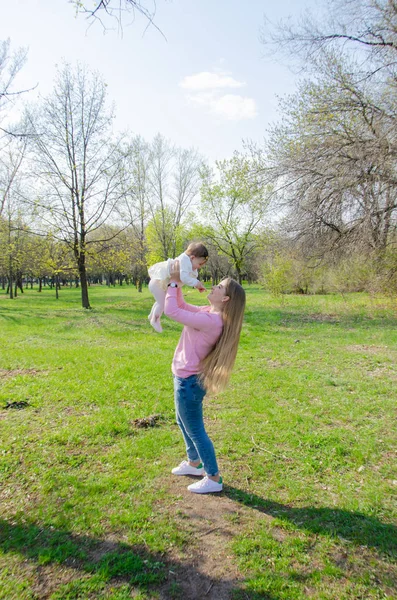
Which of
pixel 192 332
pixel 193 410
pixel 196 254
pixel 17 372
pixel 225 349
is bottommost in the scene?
pixel 17 372

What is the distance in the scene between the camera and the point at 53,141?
1825cm

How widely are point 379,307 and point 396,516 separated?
14.5 metres

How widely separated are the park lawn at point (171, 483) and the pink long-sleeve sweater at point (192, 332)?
1349mm

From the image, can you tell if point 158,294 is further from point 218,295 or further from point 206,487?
point 206,487

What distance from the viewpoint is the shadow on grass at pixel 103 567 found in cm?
225

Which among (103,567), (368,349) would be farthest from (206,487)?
(368,349)

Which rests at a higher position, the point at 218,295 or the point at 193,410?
the point at 218,295

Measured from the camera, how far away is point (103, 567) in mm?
2404

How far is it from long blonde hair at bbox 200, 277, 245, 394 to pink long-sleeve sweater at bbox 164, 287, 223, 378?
5 centimetres

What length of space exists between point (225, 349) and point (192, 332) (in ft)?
1.09

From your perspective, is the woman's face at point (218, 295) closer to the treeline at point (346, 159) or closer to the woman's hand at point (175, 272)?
the woman's hand at point (175, 272)

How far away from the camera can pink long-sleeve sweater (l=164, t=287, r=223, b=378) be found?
9.31 ft

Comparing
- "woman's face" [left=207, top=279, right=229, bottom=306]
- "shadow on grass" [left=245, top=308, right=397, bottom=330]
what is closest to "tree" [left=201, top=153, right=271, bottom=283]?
"shadow on grass" [left=245, top=308, right=397, bottom=330]

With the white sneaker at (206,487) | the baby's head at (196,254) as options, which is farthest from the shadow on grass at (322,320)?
the baby's head at (196,254)
